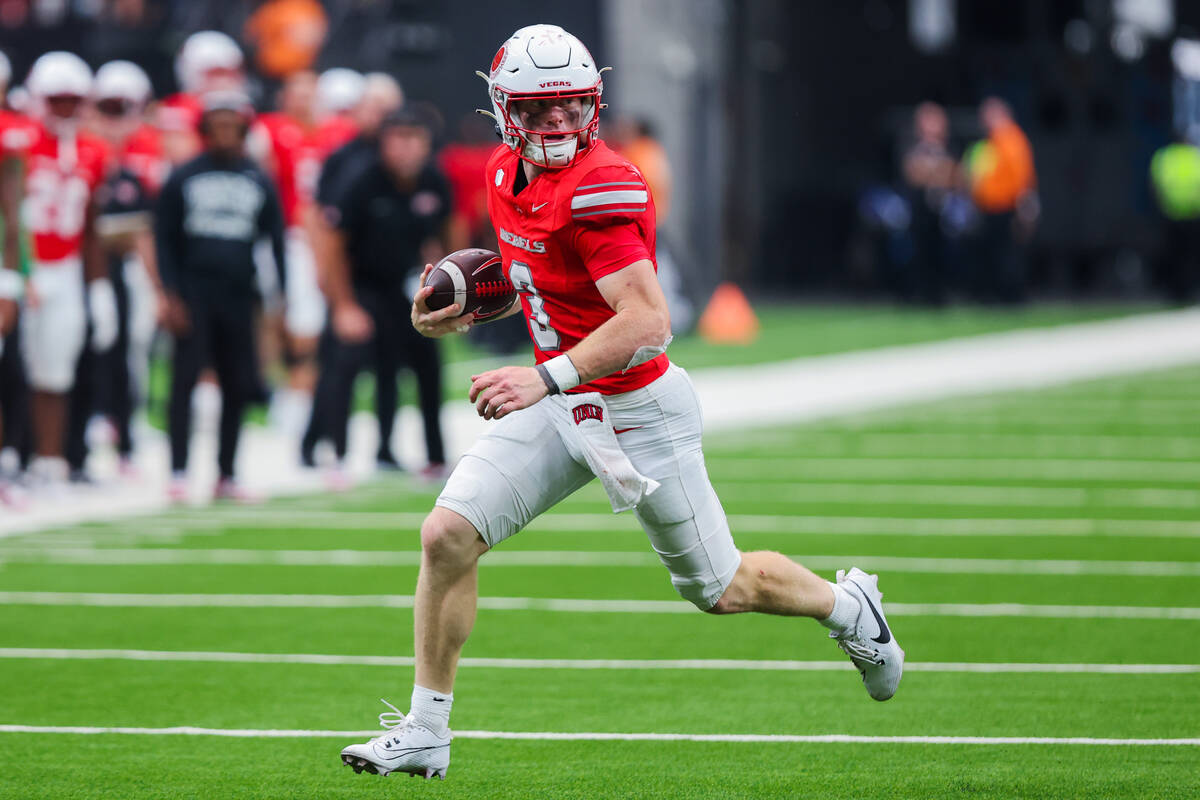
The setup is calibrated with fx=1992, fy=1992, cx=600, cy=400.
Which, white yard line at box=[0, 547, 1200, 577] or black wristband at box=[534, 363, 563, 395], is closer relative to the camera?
black wristband at box=[534, 363, 563, 395]

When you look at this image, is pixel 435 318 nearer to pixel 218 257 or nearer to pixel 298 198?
pixel 218 257

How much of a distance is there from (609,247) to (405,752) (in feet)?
4.46

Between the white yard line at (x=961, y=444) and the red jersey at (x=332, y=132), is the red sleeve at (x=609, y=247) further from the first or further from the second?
the red jersey at (x=332, y=132)

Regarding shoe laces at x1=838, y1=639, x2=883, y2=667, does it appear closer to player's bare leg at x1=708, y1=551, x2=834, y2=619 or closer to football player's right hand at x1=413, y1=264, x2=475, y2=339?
player's bare leg at x1=708, y1=551, x2=834, y2=619

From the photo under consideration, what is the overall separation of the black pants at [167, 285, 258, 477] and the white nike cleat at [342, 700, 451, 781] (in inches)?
217

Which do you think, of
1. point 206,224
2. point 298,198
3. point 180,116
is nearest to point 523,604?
point 206,224

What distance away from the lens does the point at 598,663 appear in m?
6.65

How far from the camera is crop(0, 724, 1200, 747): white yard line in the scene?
553 centimetres

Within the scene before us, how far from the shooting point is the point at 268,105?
21891 millimetres

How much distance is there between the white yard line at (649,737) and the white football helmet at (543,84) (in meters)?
1.66

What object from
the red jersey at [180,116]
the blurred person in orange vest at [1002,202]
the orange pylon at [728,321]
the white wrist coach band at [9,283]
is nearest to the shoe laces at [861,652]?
the white wrist coach band at [9,283]

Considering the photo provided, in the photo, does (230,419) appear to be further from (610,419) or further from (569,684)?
(610,419)

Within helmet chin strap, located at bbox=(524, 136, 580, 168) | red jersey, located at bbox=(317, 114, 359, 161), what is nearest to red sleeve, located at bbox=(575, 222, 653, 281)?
helmet chin strap, located at bbox=(524, 136, 580, 168)

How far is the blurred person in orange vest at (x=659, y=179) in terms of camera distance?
19.0 metres
